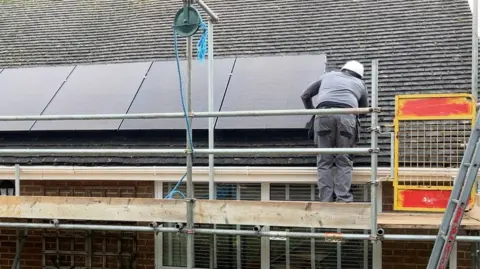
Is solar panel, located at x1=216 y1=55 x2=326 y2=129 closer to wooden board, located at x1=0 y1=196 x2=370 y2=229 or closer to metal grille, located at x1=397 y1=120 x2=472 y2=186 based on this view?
metal grille, located at x1=397 y1=120 x2=472 y2=186

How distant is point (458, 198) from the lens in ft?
12.3

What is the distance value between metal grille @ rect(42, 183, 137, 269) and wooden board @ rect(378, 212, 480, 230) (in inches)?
124

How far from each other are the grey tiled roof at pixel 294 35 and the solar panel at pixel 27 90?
0.99 metres

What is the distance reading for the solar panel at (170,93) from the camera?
239 inches

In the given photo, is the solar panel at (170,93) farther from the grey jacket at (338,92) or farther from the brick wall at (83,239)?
the grey jacket at (338,92)

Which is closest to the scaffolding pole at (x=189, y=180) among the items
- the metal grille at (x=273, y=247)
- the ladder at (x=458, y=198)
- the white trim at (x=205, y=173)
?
the white trim at (x=205, y=173)

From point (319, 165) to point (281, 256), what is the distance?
1.66 m

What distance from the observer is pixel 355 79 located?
5.22m

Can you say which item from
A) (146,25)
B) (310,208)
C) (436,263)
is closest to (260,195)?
(310,208)

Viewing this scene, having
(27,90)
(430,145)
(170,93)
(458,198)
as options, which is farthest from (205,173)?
(27,90)

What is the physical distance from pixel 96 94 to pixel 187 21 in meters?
2.45

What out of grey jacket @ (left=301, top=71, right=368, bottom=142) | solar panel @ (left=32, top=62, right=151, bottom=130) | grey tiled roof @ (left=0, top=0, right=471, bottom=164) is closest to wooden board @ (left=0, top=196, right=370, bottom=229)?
grey jacket @ (left=301, top=71, right=368, bottom=142)

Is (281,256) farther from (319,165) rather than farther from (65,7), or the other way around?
(65,7)

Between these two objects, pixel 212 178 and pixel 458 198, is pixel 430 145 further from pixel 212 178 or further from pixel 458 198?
pixel 212 178
